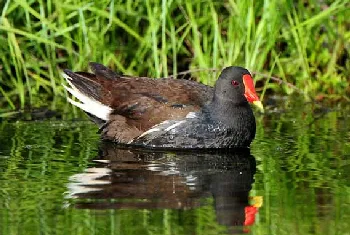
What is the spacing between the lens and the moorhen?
8.42 meters

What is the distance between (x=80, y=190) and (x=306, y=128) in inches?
115

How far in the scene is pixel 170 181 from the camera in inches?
277

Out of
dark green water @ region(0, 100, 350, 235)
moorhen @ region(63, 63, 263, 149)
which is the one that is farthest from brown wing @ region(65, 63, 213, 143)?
dark green water @ region(0, 100, 350, 235)

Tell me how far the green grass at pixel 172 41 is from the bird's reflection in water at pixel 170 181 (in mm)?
1609

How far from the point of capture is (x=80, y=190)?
22.2 feet

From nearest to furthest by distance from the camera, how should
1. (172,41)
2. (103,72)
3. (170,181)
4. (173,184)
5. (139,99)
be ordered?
(173,184) < (170,181) < (139,99) < (103,72) < (172,41)

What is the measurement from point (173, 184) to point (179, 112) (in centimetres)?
164

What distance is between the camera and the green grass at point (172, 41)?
973 cm

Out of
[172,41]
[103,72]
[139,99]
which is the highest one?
[172,41]

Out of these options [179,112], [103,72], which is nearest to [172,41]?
[103,72]

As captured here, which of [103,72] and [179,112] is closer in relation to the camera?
[179,112]

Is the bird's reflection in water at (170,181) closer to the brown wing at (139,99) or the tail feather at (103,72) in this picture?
the brown wing at (139,99)

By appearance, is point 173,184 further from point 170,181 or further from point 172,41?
point 172,41

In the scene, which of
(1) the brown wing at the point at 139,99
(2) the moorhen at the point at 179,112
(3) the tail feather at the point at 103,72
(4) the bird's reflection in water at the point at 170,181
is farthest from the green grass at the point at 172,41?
(4) the bird's reflection in water at the point at 170,181
